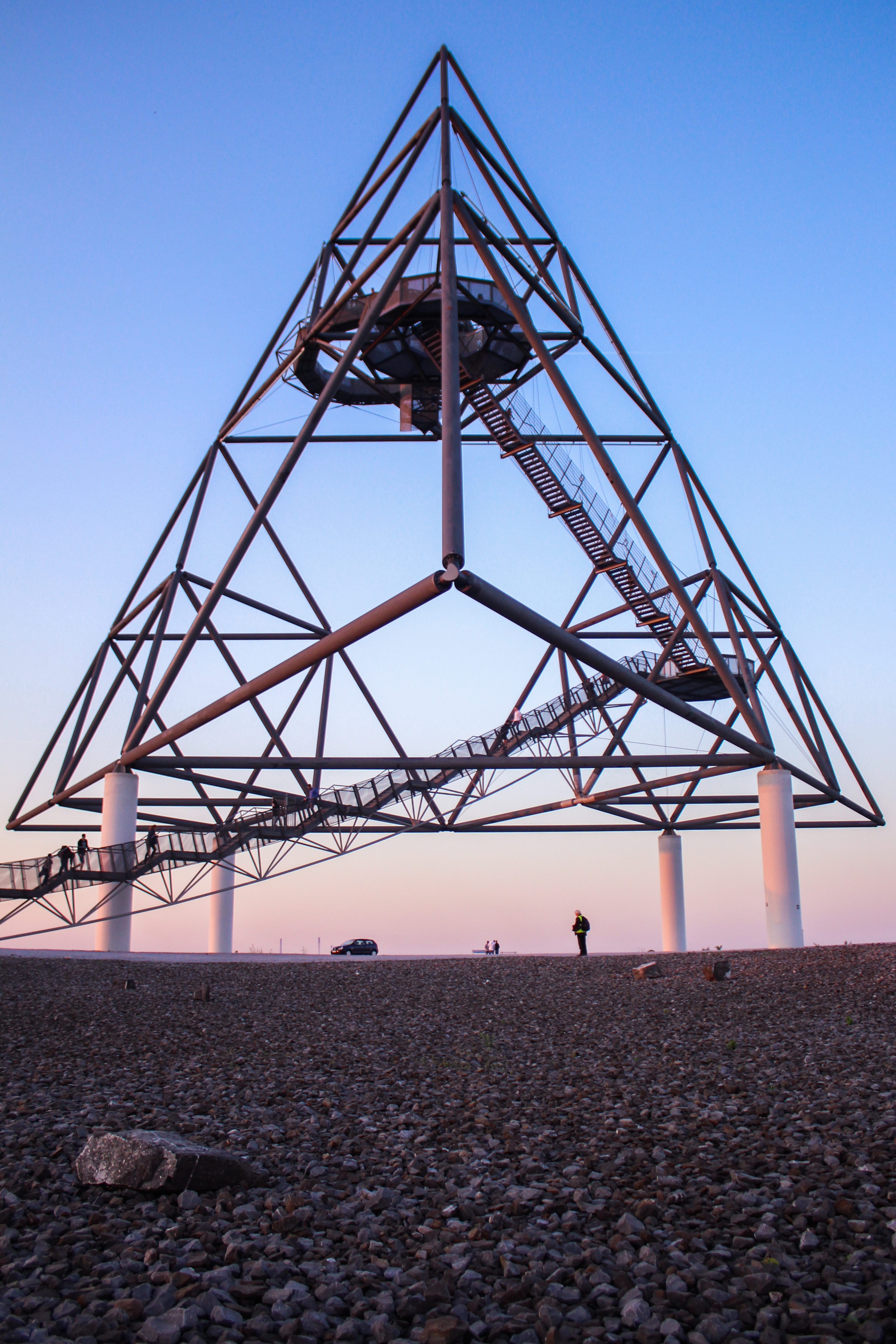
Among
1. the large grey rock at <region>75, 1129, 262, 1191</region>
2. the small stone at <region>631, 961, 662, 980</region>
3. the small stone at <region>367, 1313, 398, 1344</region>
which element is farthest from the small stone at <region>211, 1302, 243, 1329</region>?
the small stone at <region>631, 961, 662, 980</region>

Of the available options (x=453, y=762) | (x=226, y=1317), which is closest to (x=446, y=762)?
(x=453, y=762)

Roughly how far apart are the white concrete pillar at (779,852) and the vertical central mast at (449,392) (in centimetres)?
1461

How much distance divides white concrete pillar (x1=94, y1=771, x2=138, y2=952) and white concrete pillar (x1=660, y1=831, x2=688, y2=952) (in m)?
18.3

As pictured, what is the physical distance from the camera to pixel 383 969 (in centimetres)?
2073

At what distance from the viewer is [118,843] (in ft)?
86.2

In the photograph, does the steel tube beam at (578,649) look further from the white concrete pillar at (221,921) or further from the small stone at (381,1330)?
the white concrete pillar at (221,921)

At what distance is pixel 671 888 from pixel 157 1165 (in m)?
30.9

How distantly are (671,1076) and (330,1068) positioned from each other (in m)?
3.43

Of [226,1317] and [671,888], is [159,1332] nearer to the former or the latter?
[226,1317]

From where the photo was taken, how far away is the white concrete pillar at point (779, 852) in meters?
25.9

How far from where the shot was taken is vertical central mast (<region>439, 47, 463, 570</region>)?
15.5 metres

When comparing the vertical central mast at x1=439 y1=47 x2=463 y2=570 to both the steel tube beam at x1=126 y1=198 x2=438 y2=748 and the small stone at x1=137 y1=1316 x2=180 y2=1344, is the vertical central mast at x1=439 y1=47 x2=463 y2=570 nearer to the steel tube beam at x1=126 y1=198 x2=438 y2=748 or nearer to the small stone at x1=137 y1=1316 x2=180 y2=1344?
the steel tube beam at x1=126 y1=198 x2=438 y2=748

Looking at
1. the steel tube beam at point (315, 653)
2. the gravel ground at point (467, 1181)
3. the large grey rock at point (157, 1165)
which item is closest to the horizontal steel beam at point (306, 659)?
the steel tube beam at point (315, 653)

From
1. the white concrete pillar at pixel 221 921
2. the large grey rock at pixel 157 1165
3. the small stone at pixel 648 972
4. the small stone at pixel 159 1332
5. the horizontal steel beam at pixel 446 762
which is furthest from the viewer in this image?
the white concrete pillar at pixel 221 921
